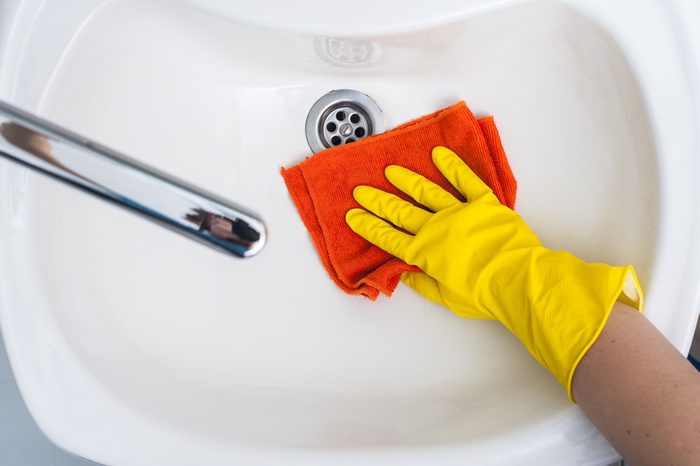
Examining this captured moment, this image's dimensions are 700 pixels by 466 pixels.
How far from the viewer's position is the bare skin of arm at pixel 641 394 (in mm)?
382

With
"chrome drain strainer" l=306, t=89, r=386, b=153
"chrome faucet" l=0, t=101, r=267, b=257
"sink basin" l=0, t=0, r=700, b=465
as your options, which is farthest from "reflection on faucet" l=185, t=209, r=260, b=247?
"chrome drain strainer" l=306, t=89, r=386, b=153

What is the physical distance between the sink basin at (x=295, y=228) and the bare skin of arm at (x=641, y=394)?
0.08 feet

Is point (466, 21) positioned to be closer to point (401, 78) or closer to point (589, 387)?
point (401, 78)

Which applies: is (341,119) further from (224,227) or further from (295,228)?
(224,227)

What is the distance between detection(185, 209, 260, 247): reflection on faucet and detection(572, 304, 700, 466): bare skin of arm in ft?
1.01

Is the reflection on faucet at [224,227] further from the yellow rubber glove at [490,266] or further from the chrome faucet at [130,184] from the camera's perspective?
the yellow rubber glove at [490,266]

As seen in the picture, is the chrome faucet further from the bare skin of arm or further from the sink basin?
the bare skin of arm

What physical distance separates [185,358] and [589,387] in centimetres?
34

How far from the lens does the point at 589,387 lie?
16.6 inches

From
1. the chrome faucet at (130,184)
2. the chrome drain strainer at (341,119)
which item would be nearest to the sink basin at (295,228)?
the chrome drain strainer at (341,119)

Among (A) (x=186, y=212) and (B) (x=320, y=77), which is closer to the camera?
(A) (x=186, y=212)

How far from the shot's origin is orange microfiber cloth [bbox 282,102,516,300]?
56cm

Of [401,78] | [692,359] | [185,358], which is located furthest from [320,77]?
[692,359]

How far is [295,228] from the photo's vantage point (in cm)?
58
